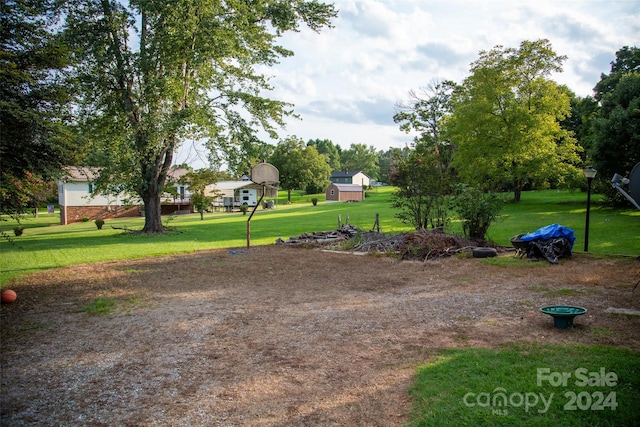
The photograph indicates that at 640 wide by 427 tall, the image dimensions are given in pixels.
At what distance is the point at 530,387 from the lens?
12.4 feet

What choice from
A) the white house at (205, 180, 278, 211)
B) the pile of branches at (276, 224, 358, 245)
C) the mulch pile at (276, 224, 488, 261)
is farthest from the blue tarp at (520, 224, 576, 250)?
the white house at (205, 180, 278, 211)

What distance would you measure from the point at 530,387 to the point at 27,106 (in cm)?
871

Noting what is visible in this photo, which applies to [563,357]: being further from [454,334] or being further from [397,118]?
[397,118]

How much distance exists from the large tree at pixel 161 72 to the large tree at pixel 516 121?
15289mm

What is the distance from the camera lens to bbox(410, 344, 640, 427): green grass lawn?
3.35 metres

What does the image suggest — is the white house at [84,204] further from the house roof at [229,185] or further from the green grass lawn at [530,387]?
the green grass lawn at [530,387]

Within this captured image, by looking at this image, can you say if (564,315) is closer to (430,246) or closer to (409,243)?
Answer: (430,246)

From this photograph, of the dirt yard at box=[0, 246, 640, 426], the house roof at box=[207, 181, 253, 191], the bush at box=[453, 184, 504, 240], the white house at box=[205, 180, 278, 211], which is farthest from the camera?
the house roof at box=[207, 181, 253, 191]

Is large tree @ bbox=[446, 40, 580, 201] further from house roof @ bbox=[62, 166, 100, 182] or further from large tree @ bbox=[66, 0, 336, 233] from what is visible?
house roof @ bbox=[62, 166, 100, 182]

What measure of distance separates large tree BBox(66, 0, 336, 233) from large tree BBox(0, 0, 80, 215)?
10.7 meters

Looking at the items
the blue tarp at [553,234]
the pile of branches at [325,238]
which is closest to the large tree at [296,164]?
the pile of branches at [325,238]

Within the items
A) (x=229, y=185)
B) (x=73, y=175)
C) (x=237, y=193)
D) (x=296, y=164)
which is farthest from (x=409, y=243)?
(x=296, y=164)

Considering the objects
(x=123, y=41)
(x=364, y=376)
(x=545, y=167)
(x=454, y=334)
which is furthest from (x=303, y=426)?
(x=545, y=167)

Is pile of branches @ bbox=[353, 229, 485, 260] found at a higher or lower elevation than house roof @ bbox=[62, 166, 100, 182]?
lower
